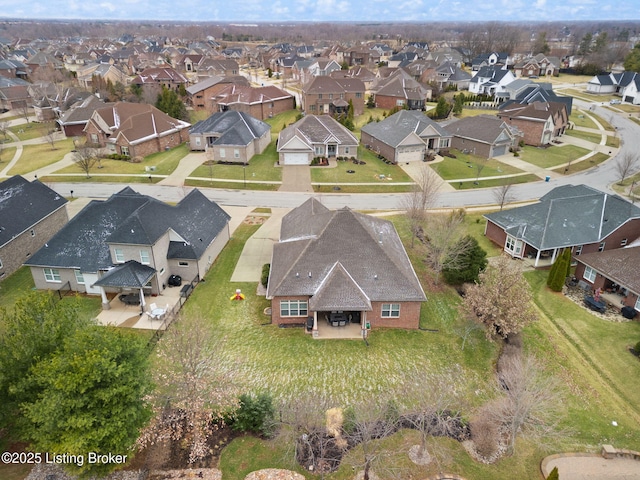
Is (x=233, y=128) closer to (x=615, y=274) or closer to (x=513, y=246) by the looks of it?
(x=513, y=246)

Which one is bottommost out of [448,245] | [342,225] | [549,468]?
[549,468]

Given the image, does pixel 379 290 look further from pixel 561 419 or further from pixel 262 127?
pixel 262 127

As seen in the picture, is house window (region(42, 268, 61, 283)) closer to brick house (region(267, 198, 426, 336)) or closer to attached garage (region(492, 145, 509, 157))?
brick house (region(267, 198, 426, 336))

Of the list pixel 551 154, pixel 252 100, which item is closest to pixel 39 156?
pixel 252 100

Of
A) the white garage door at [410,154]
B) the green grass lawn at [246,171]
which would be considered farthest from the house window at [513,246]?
the green grass lawn at [246,171]

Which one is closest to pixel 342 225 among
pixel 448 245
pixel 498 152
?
pixel 448 245

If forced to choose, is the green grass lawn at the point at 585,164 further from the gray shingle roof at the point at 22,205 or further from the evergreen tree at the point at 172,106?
the gray shingle roof at the point at 22,205
